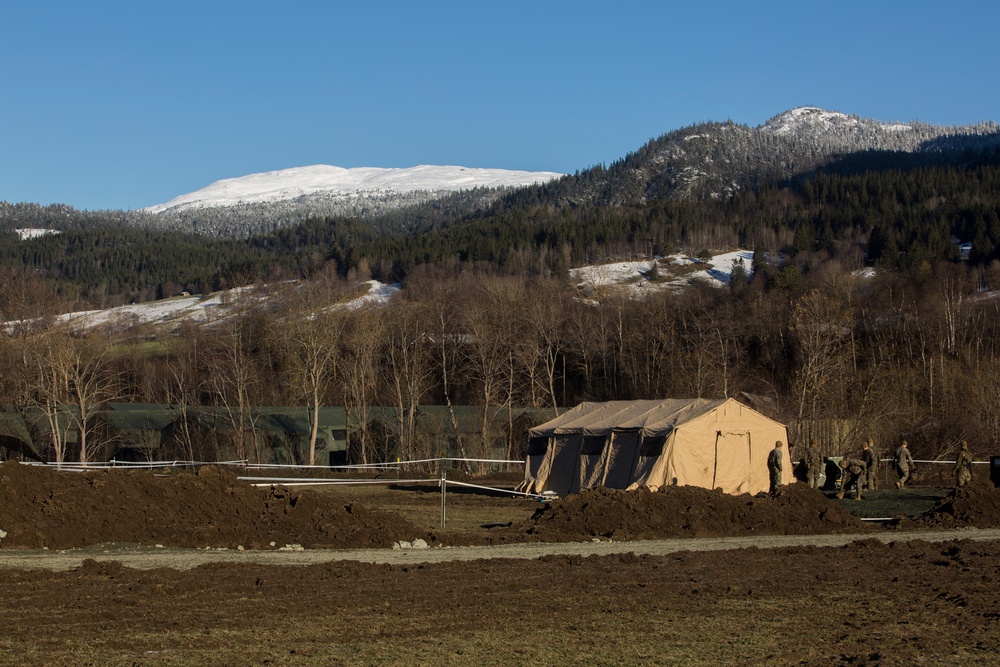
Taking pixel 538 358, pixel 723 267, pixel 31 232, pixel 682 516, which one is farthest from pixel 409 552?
pixel 31 232

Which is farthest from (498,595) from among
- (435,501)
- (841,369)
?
(841,369)

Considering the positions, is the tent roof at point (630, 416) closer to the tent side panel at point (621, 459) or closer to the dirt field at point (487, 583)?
the tent side panel at point (621, 459)

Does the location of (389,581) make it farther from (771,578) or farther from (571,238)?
(571,238)

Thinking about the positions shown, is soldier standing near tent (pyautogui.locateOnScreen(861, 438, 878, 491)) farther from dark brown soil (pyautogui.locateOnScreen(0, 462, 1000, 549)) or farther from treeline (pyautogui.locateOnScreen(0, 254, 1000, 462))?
treeline (pyautogui.locateOnScreen(0, 254, 1000, 462))

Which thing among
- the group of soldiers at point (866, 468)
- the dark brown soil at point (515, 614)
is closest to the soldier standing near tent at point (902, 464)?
the group of soldiers at point (866, 468)

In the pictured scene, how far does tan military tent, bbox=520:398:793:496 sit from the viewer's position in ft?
92.9

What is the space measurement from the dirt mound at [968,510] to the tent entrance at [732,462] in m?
7.69

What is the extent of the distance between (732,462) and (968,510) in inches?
340

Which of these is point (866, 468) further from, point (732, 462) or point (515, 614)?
point (515, 614)

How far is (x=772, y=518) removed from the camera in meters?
21.2

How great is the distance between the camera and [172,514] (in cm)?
1838

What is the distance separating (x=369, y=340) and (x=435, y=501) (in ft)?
86.1

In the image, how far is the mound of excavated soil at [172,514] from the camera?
56.9ft

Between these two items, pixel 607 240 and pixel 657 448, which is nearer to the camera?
pixel 657 448
